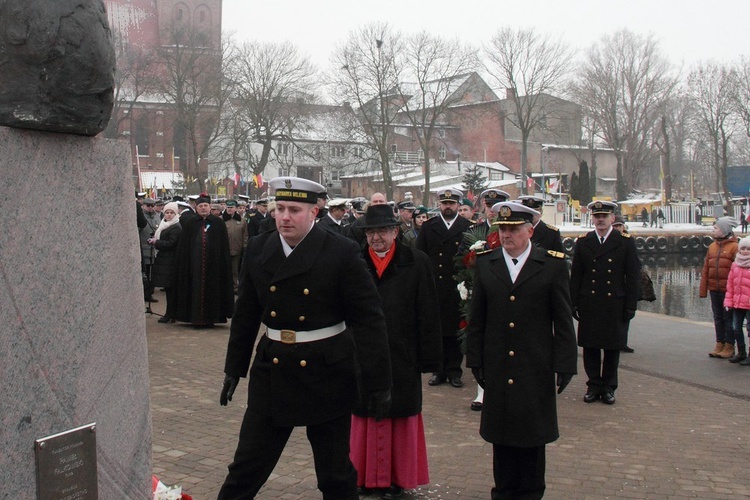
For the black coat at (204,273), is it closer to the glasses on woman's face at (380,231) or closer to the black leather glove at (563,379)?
the glasses on woman's face at (380,231)

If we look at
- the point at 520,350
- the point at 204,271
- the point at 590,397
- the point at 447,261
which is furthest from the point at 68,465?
the point at 204,271

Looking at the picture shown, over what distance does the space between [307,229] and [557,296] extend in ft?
6.00

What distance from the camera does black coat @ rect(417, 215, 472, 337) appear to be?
9.31m

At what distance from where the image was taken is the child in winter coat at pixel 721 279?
11.0 metres

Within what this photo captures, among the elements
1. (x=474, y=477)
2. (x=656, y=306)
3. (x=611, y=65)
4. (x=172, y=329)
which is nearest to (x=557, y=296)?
(x=474, y=477)

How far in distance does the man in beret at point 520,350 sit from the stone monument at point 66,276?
7.75 feet

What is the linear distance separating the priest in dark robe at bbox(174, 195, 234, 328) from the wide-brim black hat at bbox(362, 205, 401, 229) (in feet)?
24.6

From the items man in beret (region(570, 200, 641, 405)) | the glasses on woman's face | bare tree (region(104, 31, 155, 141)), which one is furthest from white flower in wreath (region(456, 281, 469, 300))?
bare tree (region(104, 31, 155, 141))

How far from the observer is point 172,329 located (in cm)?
1257

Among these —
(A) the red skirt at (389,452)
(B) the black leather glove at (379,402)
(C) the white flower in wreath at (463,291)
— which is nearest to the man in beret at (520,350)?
(A) the red skirt at (389,452)

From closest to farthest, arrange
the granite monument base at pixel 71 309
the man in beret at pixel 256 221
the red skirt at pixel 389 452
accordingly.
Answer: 1. the granite monument base at pixel 71 309
2. the red skirt at pixel 389 452
3. the man in beret at pixel 256 221

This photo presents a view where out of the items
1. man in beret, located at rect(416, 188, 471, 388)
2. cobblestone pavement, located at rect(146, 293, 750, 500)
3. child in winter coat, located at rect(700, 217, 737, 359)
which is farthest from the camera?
child in winter coat, located at rect(700, 217, 737, 359)

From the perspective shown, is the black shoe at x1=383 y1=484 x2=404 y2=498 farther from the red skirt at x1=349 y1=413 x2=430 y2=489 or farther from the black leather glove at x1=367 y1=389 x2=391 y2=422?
the black leather glove at x1=367 y1=389 x2=391 y2=422

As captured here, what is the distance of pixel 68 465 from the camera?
3107mm
